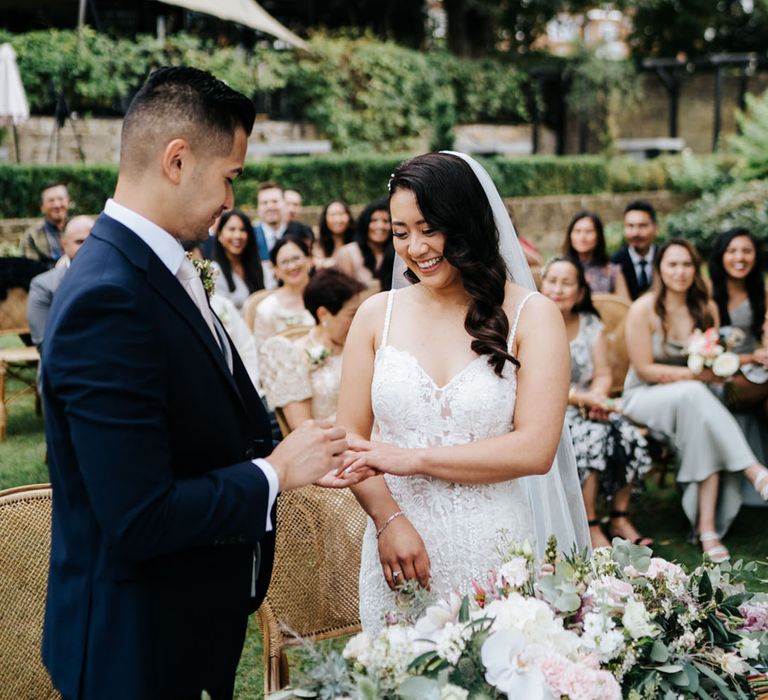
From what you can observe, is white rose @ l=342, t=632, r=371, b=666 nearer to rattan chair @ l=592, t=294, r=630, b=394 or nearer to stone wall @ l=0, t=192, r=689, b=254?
rattan chair @ l=592, t=294, r=630, b=394

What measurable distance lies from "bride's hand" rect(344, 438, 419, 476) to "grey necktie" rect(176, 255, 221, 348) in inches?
24.8

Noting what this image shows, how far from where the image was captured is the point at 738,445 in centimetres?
559

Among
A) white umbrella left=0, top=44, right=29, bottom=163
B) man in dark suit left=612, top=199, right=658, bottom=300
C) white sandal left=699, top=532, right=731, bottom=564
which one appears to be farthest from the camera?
white umbrella left=0, top=44, right=29, bottom=163

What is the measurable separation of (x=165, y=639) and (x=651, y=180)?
2199 centimetres

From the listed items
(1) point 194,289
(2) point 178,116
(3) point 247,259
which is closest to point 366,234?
(3) point 247,259

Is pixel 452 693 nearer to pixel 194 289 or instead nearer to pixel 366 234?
pixel 194 289

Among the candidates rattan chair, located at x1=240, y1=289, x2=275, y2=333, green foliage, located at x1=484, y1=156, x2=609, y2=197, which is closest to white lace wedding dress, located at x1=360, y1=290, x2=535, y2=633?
rattan chair, located at x1=240, y1=289, x2=275, y2=333

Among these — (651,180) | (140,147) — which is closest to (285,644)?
(140,147)

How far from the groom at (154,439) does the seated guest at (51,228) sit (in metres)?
7.97

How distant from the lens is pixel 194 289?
2.01 meters

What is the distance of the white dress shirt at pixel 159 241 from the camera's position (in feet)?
6.06

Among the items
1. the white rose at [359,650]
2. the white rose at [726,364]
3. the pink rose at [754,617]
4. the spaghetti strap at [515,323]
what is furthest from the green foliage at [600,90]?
the white rose at [359,650]

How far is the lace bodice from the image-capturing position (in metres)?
5.18

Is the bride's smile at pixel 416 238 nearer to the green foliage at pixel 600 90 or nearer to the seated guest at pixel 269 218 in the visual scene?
the seated guest at pixel 269 218
